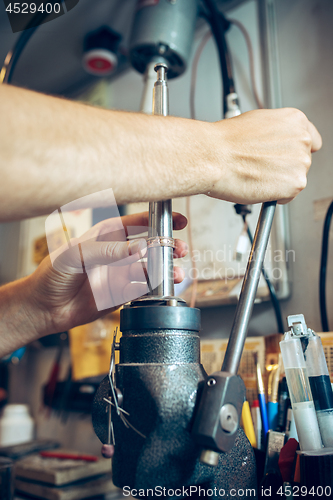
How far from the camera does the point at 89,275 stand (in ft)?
1.79

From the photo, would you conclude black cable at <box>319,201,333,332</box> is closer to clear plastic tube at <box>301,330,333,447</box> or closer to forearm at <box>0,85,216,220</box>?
clear plastic tube at <box>301,330,333,447</box>

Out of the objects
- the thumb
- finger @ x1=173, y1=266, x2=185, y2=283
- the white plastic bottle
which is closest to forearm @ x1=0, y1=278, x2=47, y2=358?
the thumb

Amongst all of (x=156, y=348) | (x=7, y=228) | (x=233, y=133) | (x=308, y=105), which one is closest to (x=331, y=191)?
(x=308, y=105)

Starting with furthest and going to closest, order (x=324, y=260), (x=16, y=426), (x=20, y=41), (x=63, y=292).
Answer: (x=16, y=426) < (x=20, y=41) < (x=324, y=260) < (x=63, y=292)

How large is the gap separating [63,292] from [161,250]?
0.77 ft

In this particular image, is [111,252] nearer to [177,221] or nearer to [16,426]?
[177,221]

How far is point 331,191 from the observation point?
710mm

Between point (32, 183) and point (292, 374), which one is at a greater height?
point (32, 183)

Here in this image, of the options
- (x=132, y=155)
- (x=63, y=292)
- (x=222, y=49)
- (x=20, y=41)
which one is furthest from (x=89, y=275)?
(x=20, y=41)

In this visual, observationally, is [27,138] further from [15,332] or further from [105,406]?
[15,332]

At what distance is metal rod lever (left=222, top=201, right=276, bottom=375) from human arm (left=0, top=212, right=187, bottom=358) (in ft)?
0.56

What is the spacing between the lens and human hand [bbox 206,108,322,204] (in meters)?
0.38

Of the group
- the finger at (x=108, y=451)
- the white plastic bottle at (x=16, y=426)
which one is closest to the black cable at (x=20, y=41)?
the finger at (x=108, y=451)

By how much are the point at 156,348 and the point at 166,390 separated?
4 cm
